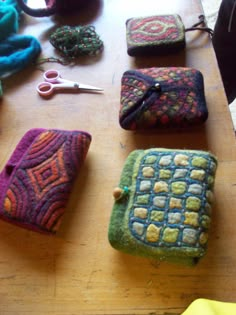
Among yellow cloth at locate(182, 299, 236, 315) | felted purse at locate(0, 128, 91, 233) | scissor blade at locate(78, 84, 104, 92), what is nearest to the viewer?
yellow cloth at locate(182, 299, 236, 315)

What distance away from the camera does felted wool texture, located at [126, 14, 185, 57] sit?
668mm

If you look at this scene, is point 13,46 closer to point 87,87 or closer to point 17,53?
point 17,53

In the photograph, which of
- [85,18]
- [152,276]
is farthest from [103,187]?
[85,18]

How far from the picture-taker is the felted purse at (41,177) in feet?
1.65

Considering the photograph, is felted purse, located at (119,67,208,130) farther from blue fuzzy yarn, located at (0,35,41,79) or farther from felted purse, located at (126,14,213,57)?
blue fuzzy yarn, located at (0,35,41,79)

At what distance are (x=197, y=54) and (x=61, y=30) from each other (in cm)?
28

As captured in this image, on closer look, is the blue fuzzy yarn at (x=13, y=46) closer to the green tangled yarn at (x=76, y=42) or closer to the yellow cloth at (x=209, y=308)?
the green tangled yarn at (x=76, y=42)

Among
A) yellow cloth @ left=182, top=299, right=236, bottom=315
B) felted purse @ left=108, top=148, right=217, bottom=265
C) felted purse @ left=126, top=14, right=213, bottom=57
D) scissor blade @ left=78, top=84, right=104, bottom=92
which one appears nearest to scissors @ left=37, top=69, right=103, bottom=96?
scissor blade @ left=78, top=84, right=104, bottom=92

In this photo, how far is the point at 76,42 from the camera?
734 mm

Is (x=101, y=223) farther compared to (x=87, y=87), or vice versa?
(x=87, y=87)

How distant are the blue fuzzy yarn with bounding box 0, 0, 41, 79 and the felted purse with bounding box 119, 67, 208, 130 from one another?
0.79ft

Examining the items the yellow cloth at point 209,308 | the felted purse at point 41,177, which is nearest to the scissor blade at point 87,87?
the felted purse at point 41,177

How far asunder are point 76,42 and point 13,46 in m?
0.13

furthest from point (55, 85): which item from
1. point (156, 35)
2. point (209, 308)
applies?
point (209, 308)
